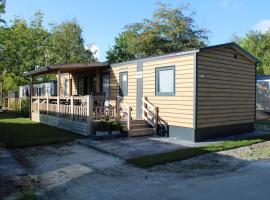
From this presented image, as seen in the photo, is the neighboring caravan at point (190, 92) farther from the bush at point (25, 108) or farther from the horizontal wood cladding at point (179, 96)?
the bush at point (25, 108)

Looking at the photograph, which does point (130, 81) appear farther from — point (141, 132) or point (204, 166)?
point (204, 166)

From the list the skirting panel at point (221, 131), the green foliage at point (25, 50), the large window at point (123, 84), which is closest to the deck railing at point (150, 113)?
the large window at point (123, 84)

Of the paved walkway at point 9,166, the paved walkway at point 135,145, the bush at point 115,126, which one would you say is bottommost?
the paved walkway at point 9,166

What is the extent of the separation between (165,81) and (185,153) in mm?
3741

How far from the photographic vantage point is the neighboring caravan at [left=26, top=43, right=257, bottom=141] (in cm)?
1045

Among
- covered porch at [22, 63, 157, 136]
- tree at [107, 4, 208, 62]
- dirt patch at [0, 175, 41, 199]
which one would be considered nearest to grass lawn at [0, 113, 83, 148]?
covered porch at [22, 63, 157, 136]

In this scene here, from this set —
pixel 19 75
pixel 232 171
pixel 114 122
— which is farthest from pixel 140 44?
pixel 232 171

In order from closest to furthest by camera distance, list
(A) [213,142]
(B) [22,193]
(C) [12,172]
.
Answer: (B) [22,193]
(C) [12,172]
(A) [213,142]

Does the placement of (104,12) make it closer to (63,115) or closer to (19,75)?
(19,75)

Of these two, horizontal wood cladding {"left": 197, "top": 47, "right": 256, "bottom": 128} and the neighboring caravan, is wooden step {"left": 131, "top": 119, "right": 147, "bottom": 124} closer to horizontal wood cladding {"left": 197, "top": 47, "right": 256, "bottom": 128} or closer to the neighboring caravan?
the neighboring caravan

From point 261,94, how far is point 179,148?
51.4 ft

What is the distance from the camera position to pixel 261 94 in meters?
22.8

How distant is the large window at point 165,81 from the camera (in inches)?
438

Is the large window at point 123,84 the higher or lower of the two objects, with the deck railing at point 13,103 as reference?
higher
